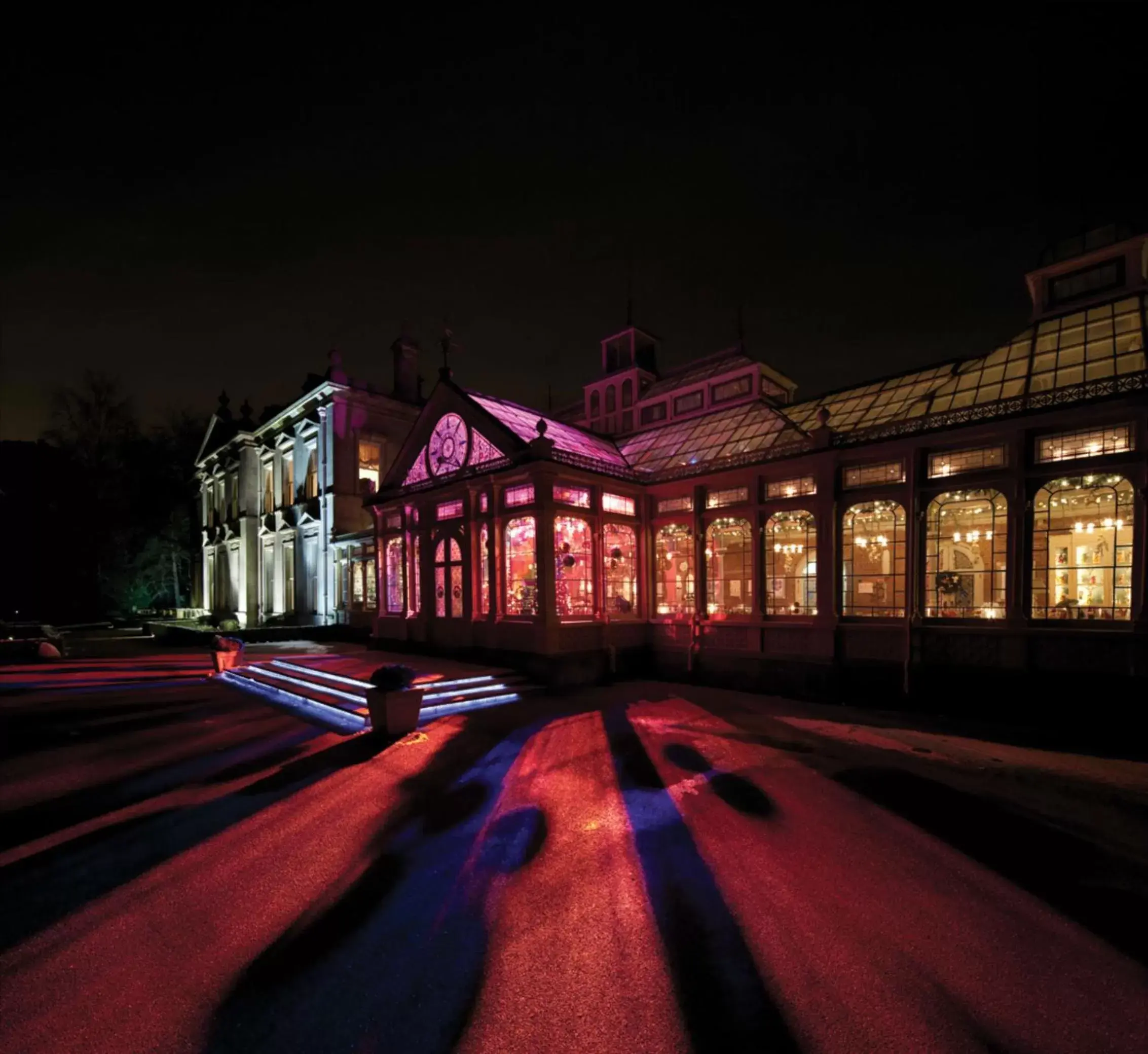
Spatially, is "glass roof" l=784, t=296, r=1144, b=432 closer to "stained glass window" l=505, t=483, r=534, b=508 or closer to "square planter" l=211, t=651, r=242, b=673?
"stained glass window" l=505, t=483, r=534, b=508

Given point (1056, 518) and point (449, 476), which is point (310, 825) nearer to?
point (449, 476)

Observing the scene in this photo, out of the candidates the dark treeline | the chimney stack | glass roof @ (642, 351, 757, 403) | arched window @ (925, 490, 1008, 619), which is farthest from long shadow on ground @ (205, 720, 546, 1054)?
the dark treeline

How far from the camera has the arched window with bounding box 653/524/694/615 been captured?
14.0 m

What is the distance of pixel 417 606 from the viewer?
15461 millimetres

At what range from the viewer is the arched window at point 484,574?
13.6 meters

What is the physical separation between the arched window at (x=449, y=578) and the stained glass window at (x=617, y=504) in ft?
12.4

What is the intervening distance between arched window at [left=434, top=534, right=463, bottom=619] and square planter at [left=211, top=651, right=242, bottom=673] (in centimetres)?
517

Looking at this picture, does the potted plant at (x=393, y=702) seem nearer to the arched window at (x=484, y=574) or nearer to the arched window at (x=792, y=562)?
the arched window at (x=484, y=574)

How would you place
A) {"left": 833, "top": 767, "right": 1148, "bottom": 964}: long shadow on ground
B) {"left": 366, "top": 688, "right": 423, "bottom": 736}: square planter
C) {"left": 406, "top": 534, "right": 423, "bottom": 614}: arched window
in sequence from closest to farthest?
{"left": 833, "top": 767, "right": 1148, "bottom": 964}: long shadow on ground, {"left": 366, "top": 688, "right": 423, "bottom": 736}: square planter, {"left": 406, "top": 534, "right": 423, "bottom": 614}: arched window

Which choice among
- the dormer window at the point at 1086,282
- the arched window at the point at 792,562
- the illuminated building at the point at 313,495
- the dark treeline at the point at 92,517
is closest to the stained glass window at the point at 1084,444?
the arched window at the point at 792,562

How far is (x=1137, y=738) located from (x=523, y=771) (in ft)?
29.8

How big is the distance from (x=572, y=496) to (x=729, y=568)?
25.4 ft

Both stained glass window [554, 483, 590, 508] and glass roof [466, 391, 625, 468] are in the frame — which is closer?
stained glass window [554, 483, 590, 508]

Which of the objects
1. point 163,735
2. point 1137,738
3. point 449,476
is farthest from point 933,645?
point 163,735
